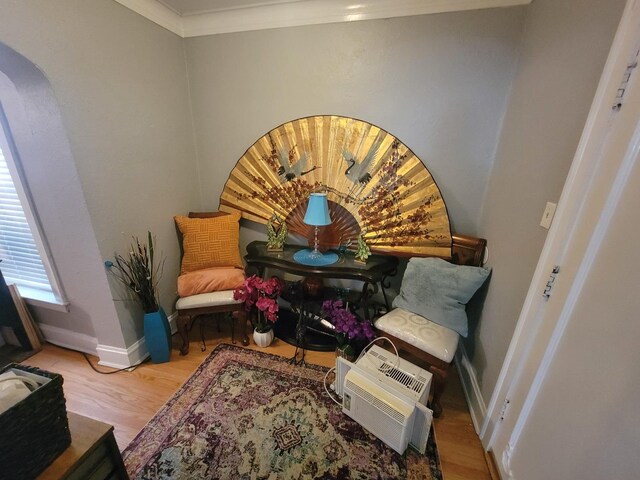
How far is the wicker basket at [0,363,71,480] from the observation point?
2.09 feet

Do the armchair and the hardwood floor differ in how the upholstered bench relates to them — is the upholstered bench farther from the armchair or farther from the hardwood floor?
the armchair

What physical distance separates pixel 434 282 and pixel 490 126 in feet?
3.44

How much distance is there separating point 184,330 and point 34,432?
1.17 metres

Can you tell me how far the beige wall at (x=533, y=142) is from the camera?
0.93m

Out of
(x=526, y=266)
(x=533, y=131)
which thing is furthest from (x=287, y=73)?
(x=526, y=266)

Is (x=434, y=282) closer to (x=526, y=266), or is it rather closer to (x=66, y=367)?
(x=526, y=266)

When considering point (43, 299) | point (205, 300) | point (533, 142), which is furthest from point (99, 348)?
point (533, 142)

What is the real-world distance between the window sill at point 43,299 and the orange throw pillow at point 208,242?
76cm

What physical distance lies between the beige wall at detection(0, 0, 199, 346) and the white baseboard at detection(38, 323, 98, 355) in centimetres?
6

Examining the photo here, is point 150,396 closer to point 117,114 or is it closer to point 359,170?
point 117,114

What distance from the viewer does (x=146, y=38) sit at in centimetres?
166

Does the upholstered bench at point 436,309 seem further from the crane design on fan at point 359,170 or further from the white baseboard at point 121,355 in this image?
the white baseboard at point 121,355

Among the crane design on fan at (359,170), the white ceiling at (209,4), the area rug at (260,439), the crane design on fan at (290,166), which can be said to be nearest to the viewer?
the area rug at (260,439)

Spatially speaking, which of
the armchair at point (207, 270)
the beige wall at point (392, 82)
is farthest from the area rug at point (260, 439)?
the beige wall at point (392, 82)
